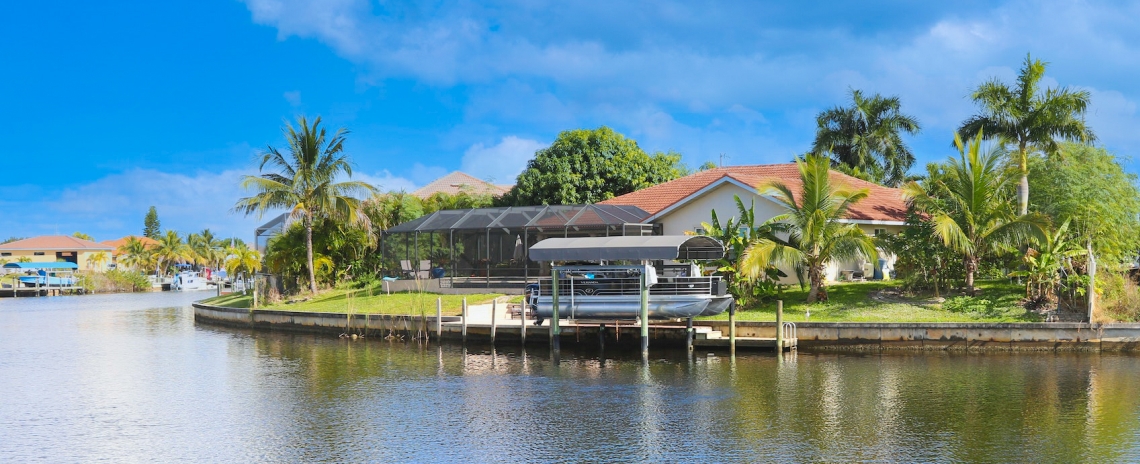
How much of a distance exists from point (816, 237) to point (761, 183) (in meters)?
3.97

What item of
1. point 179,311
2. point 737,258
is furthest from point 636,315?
point 179,311

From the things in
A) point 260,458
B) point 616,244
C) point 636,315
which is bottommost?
point 260,458

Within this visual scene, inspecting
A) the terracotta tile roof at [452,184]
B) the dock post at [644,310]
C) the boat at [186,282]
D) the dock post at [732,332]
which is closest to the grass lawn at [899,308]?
the dock post at [732,332]

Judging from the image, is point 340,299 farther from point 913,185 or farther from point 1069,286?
point 1069,286

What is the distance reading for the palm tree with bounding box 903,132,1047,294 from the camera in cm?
2644

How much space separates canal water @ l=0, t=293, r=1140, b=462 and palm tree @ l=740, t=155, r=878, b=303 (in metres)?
4.06

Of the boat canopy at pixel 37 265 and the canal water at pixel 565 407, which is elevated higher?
the boat canopy at pixel 37 265

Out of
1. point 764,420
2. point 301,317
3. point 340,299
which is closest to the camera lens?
point 764,420

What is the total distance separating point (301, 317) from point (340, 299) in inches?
119

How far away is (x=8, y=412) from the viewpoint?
61.3 feet

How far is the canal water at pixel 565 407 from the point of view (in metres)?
14.8

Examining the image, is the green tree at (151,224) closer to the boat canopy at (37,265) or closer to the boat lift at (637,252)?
the boat canopy at (37,265)

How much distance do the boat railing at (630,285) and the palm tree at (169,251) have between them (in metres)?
82.8

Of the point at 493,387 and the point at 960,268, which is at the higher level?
the point at 960,268
